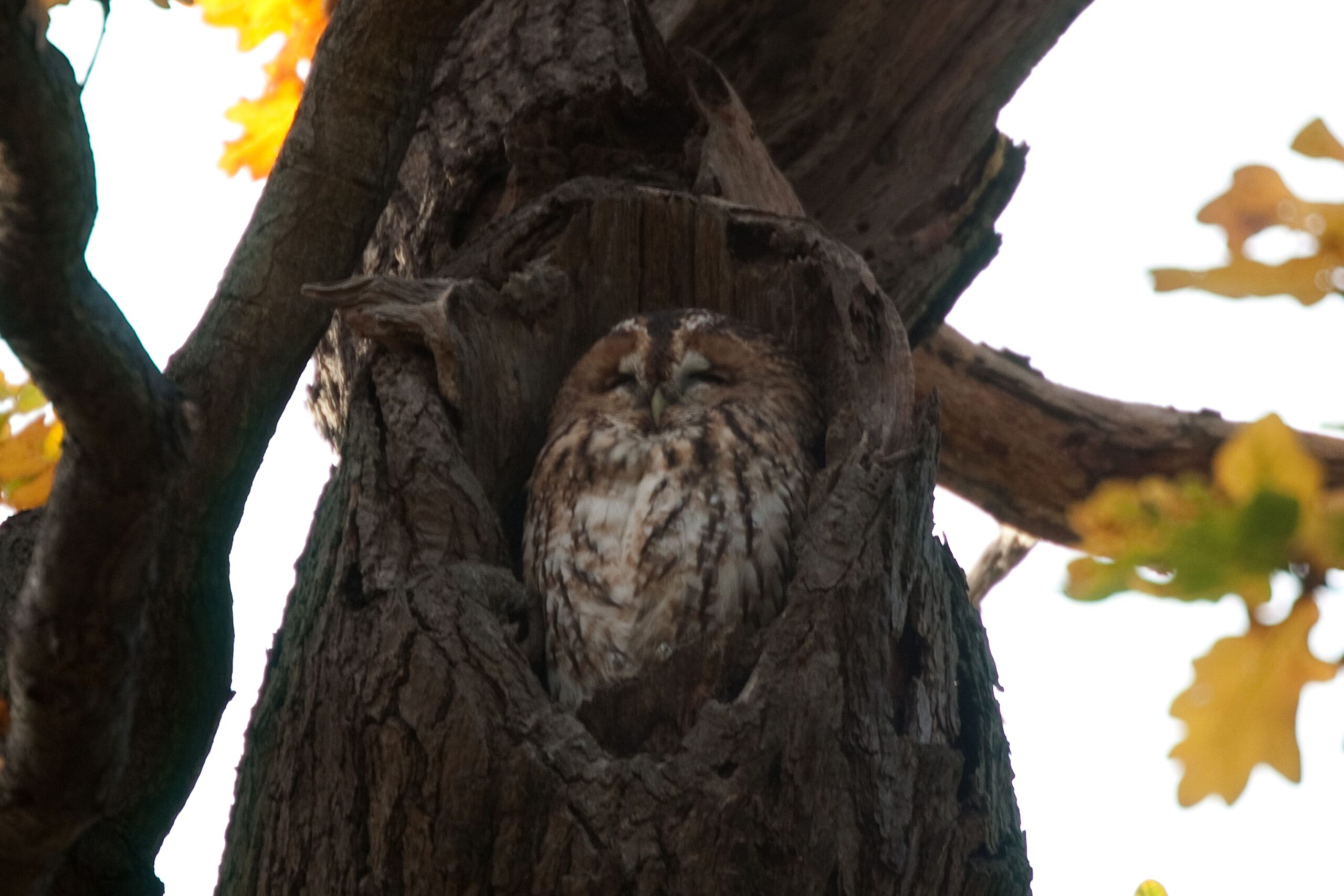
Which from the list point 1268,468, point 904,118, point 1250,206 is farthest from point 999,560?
point 1268,468

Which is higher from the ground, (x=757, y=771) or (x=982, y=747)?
(x=982, y=747)

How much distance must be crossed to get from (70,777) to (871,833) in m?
1.19

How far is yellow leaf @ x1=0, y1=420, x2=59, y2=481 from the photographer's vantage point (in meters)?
2.57

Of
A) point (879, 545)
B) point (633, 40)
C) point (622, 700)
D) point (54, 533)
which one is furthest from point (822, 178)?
point (54, 533)

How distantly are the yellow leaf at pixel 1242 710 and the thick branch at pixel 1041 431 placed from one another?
383 cm

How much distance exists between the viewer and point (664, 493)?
295 centimetres

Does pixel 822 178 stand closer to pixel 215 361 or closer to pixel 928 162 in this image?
pixel 928 162

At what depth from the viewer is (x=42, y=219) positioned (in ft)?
5.68

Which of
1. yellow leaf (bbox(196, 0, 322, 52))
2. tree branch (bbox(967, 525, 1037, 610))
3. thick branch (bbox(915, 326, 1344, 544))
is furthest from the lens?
tree branch (bbox(967, 525, 1037, 610))

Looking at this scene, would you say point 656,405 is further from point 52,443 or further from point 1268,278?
point 1268,278

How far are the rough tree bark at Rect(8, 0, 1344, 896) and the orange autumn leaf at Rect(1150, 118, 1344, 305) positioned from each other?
1337mm

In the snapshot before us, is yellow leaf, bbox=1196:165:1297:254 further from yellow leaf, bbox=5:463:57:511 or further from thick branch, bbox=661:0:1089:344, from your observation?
thick branch, bbox=661:0:1089:344

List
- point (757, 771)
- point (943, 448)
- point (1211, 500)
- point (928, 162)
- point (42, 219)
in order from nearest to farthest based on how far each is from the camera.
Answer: point (1211, 500), point (42, 219), point (757, 771), point (928, 162), point (943, 448)

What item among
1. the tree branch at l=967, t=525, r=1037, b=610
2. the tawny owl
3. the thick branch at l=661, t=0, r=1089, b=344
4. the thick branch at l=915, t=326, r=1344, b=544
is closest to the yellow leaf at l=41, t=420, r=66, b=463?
the tawny owl
